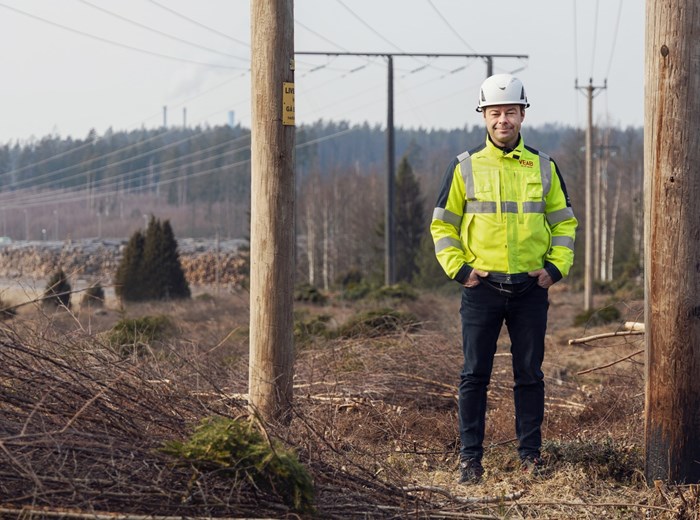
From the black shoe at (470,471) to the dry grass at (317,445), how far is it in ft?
0.25

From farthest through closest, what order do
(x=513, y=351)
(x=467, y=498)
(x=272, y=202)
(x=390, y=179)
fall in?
1. (x=390, y=179)
2. (x=272, y=202)
3. (x=513, y=351)
4. (x=467, y=498)

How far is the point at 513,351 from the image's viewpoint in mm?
5965

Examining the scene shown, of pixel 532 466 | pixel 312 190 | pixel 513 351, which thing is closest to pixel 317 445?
pixel 532 466

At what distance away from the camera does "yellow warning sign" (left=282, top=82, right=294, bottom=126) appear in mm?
6434

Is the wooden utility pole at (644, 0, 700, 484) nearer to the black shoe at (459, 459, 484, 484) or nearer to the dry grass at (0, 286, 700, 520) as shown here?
the dry grass at (0, 286, 700, 520)

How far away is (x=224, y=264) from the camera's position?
2480 inches

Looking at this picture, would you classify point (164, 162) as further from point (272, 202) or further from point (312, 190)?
point (272, 202)

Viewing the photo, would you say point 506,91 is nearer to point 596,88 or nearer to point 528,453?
point 528,453

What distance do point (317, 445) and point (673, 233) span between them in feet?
6.39

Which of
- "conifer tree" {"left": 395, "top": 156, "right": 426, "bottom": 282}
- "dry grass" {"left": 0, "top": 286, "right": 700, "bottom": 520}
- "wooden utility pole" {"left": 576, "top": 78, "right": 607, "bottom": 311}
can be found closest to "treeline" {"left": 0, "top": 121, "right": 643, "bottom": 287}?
"conifer tree" {"left": 395, "top": 156, "right": 426, "bottom": 282}

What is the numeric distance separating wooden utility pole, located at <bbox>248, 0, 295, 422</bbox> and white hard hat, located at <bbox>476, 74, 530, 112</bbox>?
4.05 feet

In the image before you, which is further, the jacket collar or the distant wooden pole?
the distant wooden pole

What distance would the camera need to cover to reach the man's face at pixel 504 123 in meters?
5.77

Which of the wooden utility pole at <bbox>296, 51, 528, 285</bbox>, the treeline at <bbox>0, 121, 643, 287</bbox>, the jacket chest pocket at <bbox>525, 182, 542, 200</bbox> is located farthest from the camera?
the treeline at <bbox>0, 121, 643, 287</bbox>
